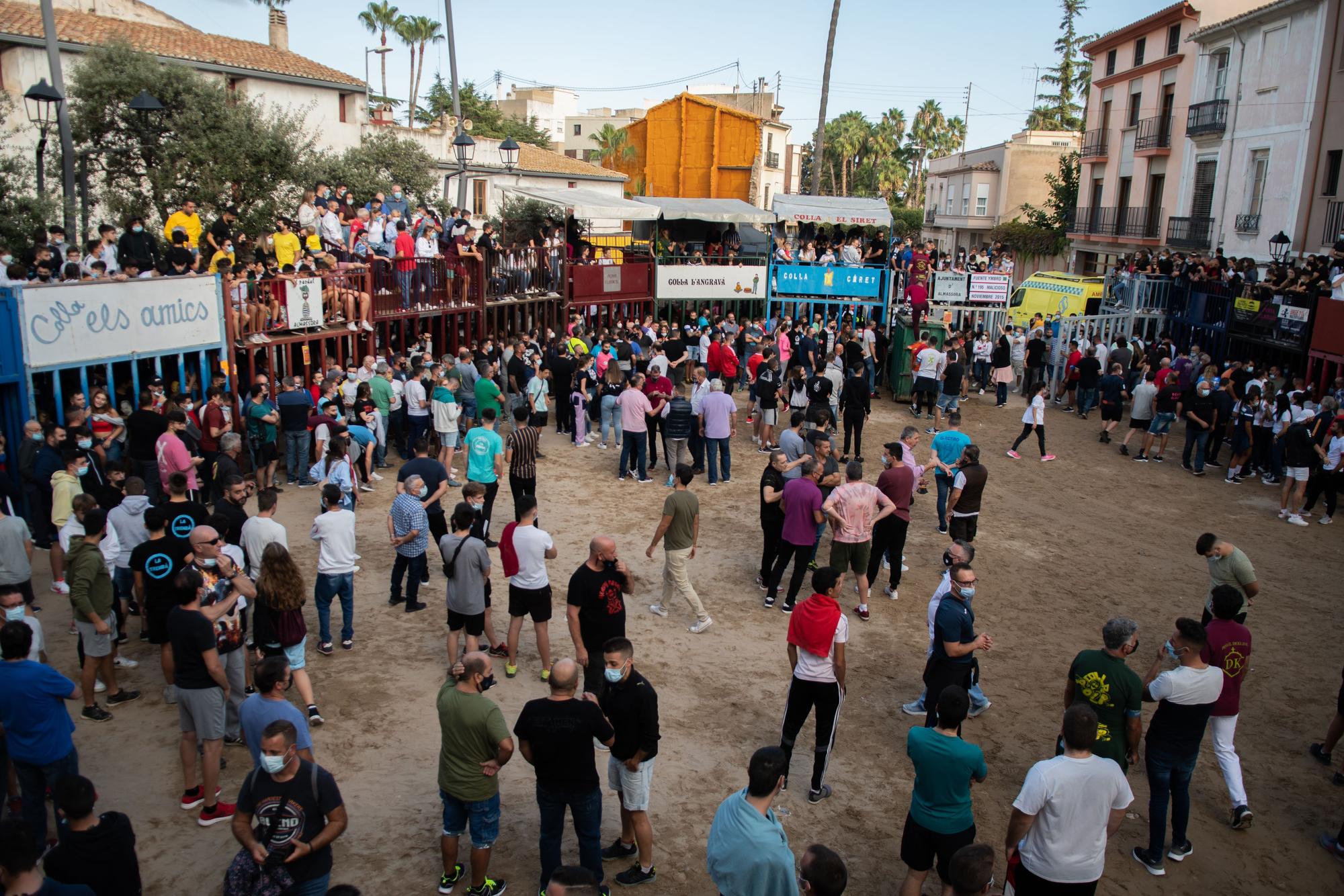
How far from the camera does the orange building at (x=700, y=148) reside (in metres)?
45.5

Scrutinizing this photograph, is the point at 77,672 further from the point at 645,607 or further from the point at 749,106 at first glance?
the point at 749,106

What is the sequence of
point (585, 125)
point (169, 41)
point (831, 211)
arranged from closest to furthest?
1. point (831, 211)
2. point (169, 41)
3. point (585, 125)

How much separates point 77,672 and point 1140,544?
12.3 metres

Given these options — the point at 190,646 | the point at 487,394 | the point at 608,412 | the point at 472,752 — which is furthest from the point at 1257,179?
the point at 190,646

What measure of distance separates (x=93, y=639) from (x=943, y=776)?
6.30 m

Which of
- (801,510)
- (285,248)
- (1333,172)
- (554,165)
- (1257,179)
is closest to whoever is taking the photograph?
(801,510)

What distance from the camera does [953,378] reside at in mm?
16562

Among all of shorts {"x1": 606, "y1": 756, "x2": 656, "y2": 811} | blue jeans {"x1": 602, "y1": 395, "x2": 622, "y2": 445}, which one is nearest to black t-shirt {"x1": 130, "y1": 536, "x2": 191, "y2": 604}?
shorts {"x1": 606, "y1": 756, "x2": 656, "y2": 811}

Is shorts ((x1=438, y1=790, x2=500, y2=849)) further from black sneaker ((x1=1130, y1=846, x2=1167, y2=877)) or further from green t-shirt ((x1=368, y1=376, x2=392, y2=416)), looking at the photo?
green t-shirt ((x1=368, y1=376, x2=392, y2=416))

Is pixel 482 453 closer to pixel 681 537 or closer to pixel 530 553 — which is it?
pixel 681 537

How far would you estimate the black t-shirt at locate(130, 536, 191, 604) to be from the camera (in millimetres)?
6863

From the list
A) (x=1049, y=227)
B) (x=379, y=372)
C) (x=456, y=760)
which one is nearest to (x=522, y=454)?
(x=379, y=372)

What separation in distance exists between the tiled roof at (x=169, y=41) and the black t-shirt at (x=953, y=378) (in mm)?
18240

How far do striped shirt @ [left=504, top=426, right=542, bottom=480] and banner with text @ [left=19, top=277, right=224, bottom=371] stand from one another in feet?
16.6
